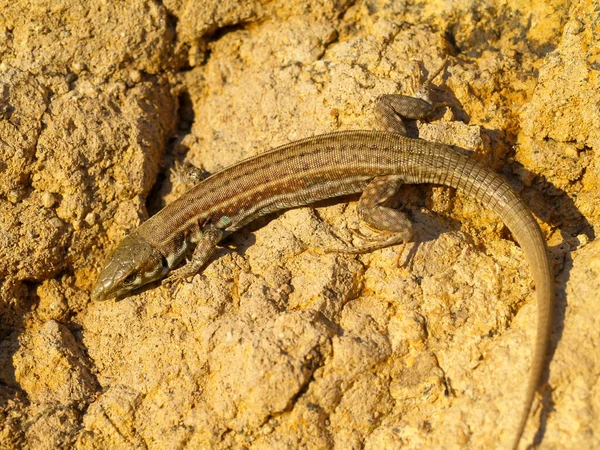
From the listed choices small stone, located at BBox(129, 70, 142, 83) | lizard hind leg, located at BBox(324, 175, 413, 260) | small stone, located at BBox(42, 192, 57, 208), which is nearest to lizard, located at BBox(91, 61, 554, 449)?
lizard hind leg, located at BBox(324, 175, 413, 260)

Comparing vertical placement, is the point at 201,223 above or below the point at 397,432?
above

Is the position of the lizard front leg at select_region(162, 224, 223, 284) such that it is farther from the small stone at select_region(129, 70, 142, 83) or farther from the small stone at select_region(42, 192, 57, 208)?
the small stone at select_region(129, 70, 142, 83)

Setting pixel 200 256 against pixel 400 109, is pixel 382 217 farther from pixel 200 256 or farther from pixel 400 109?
pixel 200 256

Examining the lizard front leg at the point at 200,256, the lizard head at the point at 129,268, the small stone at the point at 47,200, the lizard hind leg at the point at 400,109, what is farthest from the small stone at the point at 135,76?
the lizard hind leg at the point at 400,109

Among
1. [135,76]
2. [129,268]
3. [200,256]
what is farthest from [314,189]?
[135,76]

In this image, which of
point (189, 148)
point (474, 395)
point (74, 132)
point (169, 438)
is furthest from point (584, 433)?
point (74, 132)

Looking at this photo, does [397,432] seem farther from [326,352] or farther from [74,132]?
[74,132]
